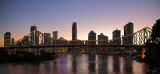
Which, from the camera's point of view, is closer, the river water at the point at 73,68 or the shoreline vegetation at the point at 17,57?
the river water at the point at 73,68

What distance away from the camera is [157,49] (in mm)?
33750

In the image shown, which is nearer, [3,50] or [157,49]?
[157,49]

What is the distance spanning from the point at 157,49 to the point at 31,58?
98.2ft

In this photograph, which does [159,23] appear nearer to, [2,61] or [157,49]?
[157,49]

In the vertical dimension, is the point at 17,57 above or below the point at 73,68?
above

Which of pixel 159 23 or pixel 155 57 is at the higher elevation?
pixel 159 23

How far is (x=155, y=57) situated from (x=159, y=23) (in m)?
3.29

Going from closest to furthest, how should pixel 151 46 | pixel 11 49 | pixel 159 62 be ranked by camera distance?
1. pixel 159 62
2. pixel 151 46
3. pixel 11 49

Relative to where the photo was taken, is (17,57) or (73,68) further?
(17,57)

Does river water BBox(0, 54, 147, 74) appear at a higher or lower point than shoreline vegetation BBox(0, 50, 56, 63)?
lower

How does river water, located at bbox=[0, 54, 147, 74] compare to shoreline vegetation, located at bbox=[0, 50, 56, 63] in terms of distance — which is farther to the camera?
shoreline vegetation, located at bbox=[0, 50, 56, 63]

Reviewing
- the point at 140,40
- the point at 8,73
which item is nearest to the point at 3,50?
the point at 140,40

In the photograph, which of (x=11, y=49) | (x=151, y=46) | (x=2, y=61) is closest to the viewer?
(x=151, y=46)

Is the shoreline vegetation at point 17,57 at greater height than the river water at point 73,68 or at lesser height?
greater
